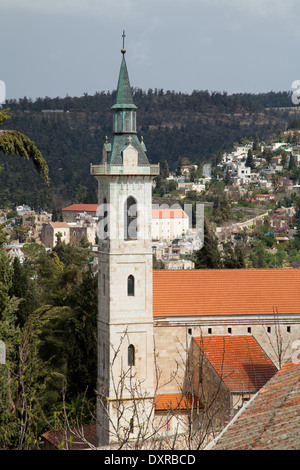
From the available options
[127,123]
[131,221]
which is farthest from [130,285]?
[127,123]

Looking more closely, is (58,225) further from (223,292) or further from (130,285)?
(130,285)

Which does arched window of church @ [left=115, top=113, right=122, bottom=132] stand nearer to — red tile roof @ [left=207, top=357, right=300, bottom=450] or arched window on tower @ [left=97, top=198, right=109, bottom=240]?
arched window on tower @ [left=97, top=198, right=109, bottom=240]

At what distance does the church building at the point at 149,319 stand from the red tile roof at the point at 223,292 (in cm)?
3

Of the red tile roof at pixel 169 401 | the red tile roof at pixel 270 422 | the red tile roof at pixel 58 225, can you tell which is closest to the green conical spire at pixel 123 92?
the red tile roof at pixel 169 401

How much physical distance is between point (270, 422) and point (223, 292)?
16645 mm

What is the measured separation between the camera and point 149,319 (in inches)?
988

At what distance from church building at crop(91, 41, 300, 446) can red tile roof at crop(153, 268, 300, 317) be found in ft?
0.11

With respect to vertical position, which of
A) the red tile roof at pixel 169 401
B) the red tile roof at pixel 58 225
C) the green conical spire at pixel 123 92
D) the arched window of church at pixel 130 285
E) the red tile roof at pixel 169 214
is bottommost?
the red tile roof at pixel 169 401

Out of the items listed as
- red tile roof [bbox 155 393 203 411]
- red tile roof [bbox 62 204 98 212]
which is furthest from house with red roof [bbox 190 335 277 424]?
red tile roof [bbox 62 204 98 212]

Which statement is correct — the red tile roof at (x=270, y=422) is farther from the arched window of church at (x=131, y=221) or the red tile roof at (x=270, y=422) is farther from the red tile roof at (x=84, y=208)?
the red tile roof at (x=84, y=208)

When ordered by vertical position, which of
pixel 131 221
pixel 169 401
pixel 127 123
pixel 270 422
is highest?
pixel 127 123

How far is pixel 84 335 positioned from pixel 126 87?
966 centimetres

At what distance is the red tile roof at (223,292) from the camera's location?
26078 mm
